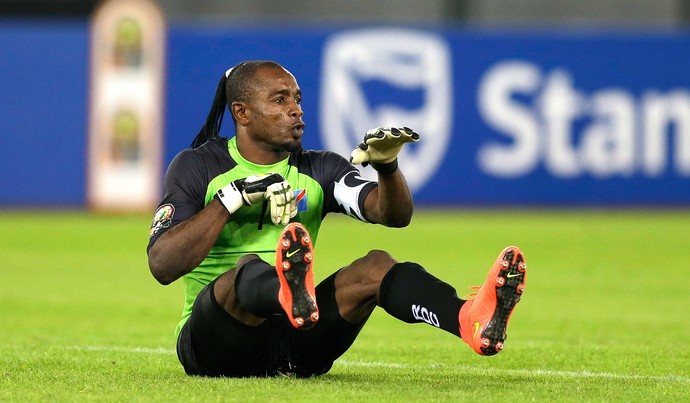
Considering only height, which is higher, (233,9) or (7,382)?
(233,9)

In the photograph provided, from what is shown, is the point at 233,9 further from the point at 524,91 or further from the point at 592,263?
the point at 592,263

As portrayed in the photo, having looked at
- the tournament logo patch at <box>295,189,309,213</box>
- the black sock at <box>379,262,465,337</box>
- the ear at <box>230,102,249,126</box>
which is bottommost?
the black sock at <box>379,262,465,337</box>

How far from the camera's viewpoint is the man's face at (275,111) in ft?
20.7

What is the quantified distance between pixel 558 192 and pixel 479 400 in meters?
15.1

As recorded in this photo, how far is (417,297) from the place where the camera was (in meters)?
A: 5.71

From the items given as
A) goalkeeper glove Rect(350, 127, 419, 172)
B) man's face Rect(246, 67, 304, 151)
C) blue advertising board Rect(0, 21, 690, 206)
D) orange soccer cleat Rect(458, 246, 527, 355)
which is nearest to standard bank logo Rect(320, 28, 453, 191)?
blue advertising board Rect(0, 21, 690, 206)

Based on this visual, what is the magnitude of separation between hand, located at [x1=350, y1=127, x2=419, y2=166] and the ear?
825 millimetres

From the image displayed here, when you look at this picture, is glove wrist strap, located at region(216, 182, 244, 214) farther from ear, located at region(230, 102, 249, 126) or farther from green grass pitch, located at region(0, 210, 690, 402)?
green grass pitch, located at region(0, 210, 690, 402)

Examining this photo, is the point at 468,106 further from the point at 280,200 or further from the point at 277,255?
the point at 277,255

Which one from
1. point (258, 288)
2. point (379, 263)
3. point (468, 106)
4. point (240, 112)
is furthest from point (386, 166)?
point (468, 106)

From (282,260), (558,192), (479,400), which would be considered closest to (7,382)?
(282,260)

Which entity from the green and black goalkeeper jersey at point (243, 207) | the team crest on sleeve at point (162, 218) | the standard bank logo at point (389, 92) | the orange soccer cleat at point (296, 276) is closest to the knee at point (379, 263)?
the green and black goalkeeper jersey at point (243, 207)

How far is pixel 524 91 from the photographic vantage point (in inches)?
792

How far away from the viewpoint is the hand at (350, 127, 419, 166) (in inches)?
223
